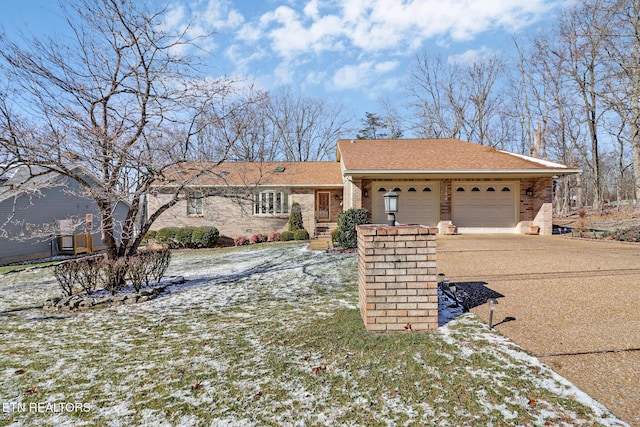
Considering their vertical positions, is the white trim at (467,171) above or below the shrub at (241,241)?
above

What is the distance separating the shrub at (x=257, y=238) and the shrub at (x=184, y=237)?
2.65 m

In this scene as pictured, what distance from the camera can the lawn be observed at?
7.39 ft

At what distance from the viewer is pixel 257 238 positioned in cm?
1433

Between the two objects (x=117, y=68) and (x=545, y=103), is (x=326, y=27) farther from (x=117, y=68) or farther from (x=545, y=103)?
(x=545, y=103)

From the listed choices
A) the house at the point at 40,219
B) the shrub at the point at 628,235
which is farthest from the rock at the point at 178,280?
the shrub at the point at 628,235

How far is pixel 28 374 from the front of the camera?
306cm

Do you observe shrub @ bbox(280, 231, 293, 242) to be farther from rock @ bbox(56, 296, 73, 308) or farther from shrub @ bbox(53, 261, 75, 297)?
rock @ bbox(56, 296, 73, 308)

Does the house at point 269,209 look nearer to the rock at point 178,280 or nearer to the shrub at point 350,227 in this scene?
the shrub at point 350,227

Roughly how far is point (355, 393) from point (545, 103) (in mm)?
A: 28259

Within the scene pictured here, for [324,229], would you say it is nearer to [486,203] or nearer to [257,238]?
[257,238]

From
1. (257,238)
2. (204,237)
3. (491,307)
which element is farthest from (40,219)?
(491,307)

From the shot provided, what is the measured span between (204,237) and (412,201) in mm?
9005

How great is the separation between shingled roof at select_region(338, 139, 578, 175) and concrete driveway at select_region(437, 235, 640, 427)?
13.7 feet

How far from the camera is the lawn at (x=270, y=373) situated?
2252 millimetres
